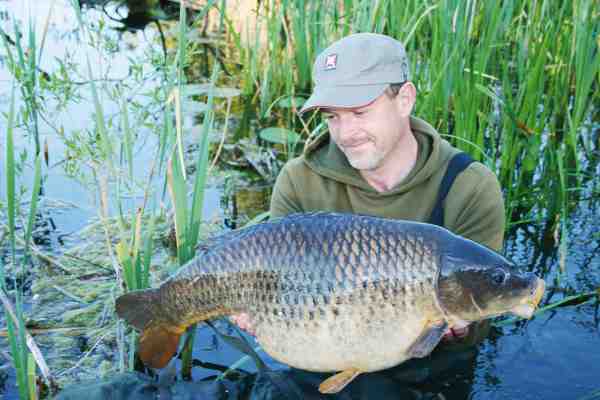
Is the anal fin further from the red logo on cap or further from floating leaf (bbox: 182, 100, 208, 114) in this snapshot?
floating leaf (bbox: 182, 100, 208, 114)

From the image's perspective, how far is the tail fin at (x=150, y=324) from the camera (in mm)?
1940

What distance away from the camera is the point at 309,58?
4.70 m

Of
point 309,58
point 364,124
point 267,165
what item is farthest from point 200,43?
point 364,124

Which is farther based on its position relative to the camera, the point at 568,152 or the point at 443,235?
the point at 568,152

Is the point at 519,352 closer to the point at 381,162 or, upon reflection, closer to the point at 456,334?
the point at 456,334

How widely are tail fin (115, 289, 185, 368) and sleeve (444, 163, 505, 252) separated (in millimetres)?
937

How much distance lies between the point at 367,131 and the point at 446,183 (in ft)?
1.05

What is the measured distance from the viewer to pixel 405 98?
7.18ft

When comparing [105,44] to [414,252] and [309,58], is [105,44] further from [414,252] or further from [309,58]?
[309,58]

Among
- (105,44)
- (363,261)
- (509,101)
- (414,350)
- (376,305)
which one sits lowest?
(414,350)

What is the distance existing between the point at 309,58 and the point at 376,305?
324 cm

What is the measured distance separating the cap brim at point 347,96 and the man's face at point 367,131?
0.13 ft

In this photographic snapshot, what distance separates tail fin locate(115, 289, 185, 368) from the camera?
1.94 metres

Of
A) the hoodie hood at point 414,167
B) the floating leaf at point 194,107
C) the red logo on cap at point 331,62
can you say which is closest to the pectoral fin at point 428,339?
the hoodie hood at point 414,167
